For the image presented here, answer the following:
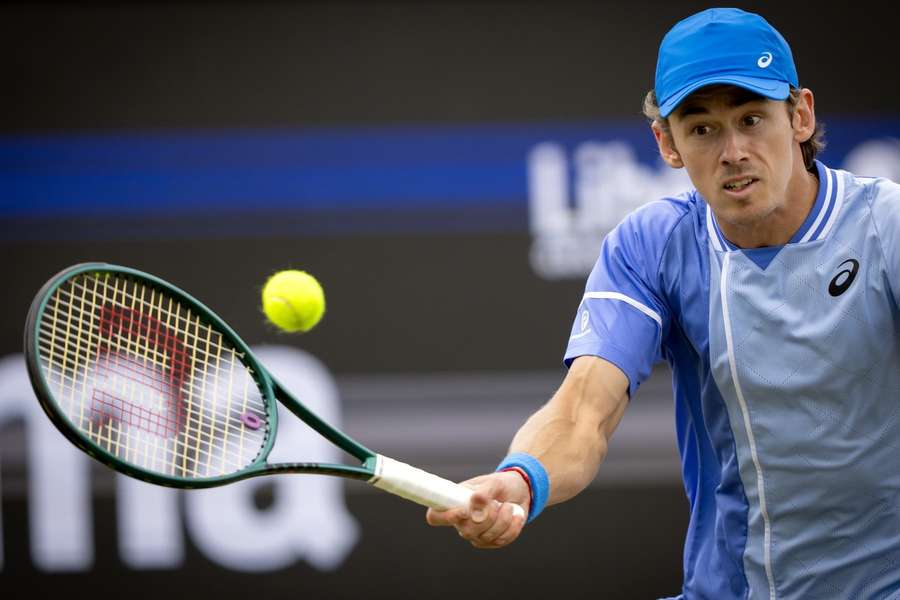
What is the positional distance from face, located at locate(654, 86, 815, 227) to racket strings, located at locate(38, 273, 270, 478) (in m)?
1.10

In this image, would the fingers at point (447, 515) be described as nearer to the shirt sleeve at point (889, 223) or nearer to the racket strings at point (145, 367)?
the racket strings at point (145, 367)

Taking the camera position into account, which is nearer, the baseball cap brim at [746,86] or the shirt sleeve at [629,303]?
the baseball cap brim at [746,86]

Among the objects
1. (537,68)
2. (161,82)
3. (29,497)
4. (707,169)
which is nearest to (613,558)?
(537,68)

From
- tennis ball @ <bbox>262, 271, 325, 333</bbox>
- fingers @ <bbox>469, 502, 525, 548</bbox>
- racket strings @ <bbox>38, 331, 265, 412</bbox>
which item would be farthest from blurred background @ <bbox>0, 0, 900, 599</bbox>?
fingers @ <bbox>469, 502, 525, 548</bbox>

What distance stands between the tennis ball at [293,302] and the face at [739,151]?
4.51 feet

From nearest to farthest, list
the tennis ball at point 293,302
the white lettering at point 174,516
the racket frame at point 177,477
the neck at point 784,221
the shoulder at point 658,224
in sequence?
the racket frame at point 177,477 < the neck at point 784,221 < the shoulder at point 658,224 < the tennis ball at point 293,302 < the white lettering at point 174,516

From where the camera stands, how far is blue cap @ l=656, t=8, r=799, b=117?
105 inches

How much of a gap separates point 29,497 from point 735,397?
4030 mm

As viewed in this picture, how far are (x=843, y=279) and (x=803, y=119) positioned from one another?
1.28 ft

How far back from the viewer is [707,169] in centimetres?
272

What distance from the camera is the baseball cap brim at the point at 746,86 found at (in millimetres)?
2639

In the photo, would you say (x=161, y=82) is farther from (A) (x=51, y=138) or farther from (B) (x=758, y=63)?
(B) (x=758, y=63)

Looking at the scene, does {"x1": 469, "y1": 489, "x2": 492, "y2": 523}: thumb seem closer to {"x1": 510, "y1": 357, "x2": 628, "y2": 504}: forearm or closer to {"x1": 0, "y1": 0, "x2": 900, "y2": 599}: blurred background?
{"x1": 510, "y1": 357, "x2": 628, "y2": 504}: forearm

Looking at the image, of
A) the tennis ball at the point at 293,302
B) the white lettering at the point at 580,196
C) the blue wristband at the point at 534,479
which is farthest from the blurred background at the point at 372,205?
the blue wristband at the point at 534,479
